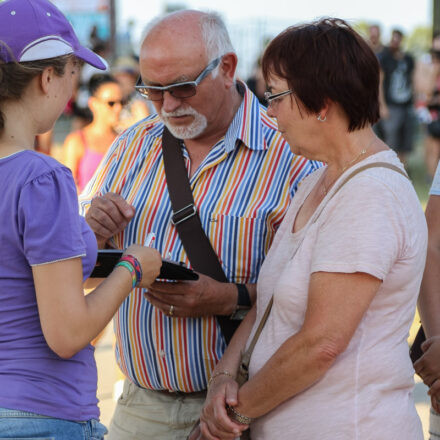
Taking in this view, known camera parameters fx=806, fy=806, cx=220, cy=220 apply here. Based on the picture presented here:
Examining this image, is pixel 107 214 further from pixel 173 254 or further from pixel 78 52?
pixel 78 52

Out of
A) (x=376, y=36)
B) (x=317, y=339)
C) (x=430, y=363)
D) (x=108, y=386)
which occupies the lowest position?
(x=376, y=36)

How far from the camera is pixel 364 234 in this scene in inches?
78.7

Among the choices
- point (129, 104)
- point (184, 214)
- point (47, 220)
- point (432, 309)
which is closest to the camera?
point (47, 220)

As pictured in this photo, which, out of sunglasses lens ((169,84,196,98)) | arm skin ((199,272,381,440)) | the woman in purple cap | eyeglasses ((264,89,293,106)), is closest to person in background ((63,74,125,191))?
→ sunglasses lens ((169,84,196,98))

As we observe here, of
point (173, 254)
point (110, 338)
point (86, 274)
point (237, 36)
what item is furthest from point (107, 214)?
point (237, 36)

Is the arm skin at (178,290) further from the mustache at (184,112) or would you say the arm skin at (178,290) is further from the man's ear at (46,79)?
the man's ear at (46,79)

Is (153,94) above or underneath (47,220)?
underneath

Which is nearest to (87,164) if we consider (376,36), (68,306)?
(68,306)

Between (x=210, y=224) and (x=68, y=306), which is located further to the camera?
(x=210, y=224)

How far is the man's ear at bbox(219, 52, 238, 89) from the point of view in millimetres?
3004

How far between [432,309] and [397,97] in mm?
11931

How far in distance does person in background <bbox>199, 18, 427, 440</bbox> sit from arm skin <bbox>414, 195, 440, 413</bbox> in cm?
36

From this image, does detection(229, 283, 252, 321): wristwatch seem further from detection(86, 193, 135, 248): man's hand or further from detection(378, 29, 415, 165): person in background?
detection(378, 29, 415, 165): person in background

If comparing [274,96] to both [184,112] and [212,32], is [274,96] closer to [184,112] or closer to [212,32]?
[184,112]
